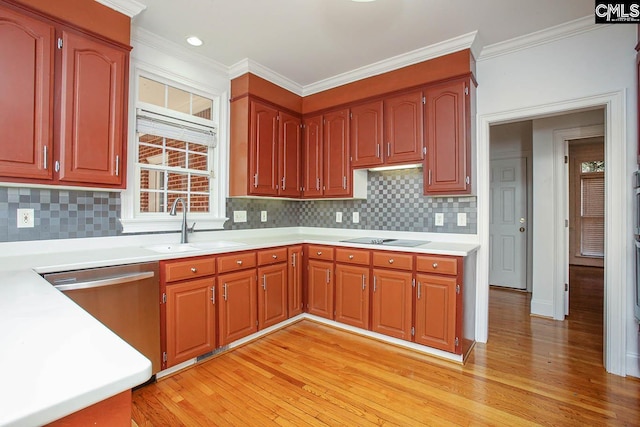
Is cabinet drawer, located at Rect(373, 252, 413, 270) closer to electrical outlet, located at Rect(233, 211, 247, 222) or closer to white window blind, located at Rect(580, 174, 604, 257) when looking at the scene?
electrical outlet, located at Rect(233, 211, 247, 222)

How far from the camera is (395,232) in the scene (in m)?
3.32

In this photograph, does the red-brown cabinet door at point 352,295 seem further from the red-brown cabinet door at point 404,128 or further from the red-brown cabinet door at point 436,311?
the red-brown cabinet door at point 404,128

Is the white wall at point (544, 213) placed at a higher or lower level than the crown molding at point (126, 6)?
lower

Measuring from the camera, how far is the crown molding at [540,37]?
2393 mm

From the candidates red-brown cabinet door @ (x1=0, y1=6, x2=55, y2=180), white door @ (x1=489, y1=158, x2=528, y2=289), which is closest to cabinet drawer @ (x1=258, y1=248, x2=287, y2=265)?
red-brown cabinet door @ (x1=0, y1=6, x2=55, y2=180)

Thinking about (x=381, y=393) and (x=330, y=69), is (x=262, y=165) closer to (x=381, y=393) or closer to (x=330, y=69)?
(x=330, y=69)

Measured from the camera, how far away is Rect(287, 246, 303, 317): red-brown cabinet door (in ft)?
10.4

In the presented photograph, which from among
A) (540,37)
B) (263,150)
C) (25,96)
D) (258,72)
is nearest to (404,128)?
(540,37)

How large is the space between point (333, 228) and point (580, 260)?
235 inches

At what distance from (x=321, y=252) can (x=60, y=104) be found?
233 cm

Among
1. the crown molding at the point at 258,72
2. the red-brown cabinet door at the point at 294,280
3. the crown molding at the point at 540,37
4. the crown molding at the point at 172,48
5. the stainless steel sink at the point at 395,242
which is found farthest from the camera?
the red-brown cabinet door at the point at 294,280

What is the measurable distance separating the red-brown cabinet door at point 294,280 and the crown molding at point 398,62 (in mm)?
1873

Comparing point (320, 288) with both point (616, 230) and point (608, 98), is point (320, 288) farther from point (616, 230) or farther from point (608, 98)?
point (608, 98)

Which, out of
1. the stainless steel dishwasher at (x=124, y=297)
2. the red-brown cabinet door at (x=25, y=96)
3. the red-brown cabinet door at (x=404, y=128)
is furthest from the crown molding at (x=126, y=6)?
the red-brown cabinet door at (x=404, y=128)
